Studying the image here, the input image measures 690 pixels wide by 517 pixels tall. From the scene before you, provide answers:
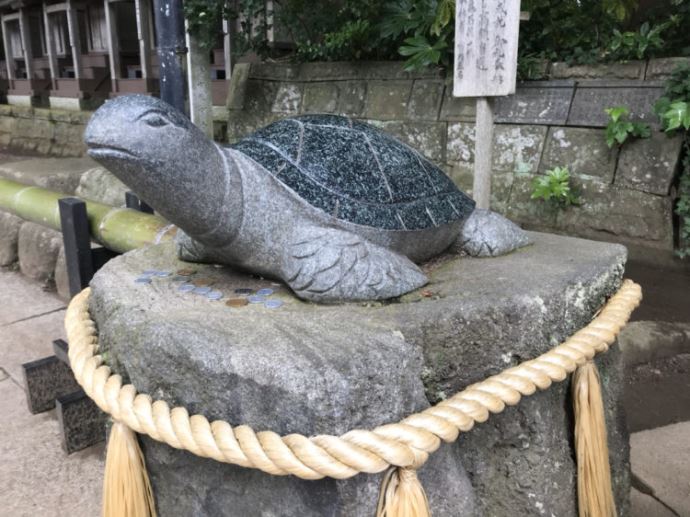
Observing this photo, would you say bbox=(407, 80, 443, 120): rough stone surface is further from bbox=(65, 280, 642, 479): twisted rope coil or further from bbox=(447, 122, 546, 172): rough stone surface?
bbox=(65, 280, 642, 479): twisted rope coil

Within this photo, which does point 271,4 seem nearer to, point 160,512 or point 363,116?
point 363,116

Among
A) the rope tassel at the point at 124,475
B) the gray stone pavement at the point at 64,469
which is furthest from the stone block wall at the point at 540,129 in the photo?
the rope tassel at the point at 124,475

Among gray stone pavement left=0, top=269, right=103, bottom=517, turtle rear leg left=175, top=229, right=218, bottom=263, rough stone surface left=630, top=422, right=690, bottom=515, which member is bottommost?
rough stone surface left=630, top=422, right=690, bottom=515

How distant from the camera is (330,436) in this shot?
0.90 meters

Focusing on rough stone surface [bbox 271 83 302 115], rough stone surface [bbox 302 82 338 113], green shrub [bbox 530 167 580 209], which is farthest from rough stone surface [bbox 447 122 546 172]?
rough stone surface [bbox 271 83 302 115]

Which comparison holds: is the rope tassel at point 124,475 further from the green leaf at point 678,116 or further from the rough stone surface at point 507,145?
the rough stone surface at point 507,145

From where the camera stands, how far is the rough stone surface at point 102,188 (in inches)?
142

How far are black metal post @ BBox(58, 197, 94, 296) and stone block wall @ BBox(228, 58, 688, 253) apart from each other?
5.92 ft

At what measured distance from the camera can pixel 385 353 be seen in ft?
3.21

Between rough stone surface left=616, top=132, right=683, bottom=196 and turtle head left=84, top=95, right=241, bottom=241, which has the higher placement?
turtle head left=84, top=95, right=241, bottom=241

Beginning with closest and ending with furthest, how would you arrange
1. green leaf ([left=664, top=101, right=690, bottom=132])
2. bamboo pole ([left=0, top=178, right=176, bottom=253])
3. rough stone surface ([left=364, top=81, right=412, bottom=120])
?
bamboo pole ([left=0, top=178, right=176, bottom=253]) → green leaf ([left=664, top=101, right=690, bottom=132]) → rough stone surface ([left=364, top=81, right=412, bottom=120])

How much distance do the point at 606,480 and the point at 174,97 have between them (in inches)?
80.2

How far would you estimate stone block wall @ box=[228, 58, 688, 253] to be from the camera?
8.59 feet

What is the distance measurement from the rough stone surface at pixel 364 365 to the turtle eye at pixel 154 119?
346 millimetres
